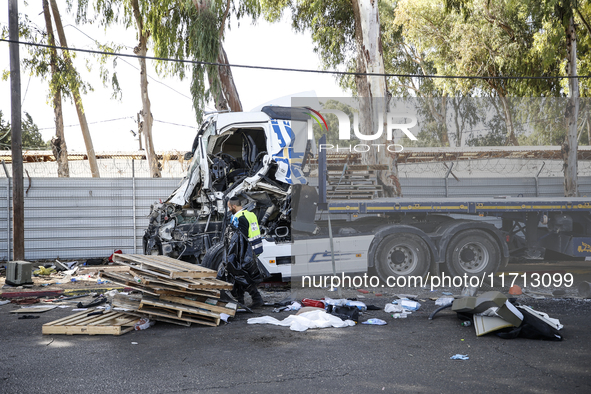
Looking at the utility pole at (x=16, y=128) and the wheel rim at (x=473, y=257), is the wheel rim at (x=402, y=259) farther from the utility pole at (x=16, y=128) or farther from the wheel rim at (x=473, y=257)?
the utility pole at (x=16, y=128)

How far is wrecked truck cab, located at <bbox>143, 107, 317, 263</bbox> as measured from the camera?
27.9 ft

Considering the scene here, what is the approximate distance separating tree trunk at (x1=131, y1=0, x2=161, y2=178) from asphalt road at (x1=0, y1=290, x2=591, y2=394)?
37.1 ft

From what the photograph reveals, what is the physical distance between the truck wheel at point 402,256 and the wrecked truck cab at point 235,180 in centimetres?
137

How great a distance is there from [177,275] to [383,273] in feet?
12.8

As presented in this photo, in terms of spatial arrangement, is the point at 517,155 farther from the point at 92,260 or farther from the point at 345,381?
the point at 92,260

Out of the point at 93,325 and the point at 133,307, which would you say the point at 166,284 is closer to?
the point at 133,307

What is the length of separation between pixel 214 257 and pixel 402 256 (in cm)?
328

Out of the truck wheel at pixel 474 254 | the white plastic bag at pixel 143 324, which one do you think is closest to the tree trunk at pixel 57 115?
the white plastic bag at pixel 143 324

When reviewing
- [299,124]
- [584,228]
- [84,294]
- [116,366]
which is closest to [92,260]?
[84,294]

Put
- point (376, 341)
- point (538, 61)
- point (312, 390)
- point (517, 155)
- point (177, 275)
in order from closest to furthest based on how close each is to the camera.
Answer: point (312, 390), point (376, 341), point (177, 275), point (517, 155), point (538, 61)

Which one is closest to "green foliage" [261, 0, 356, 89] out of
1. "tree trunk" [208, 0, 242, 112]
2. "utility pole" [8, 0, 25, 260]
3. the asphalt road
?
"tree trunk" [208, 0, 242, 112]

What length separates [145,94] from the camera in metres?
17.1

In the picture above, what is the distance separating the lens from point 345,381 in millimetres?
4262

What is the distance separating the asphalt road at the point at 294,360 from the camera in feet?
13.6
